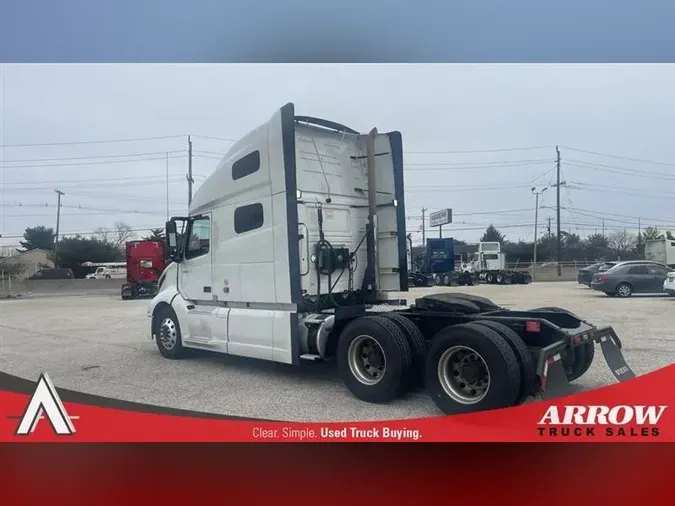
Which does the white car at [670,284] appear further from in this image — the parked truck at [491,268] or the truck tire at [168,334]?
the truck tire at [168,334]

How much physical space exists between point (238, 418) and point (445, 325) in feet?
5.86

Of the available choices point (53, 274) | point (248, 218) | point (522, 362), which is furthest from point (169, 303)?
point (522, 362)

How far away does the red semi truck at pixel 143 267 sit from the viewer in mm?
4496

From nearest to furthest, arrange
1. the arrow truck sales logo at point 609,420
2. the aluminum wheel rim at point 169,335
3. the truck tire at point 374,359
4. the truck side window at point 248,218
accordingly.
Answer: the arrow truck sales logo at point 609,420
the truck tire at point 374,359
the truck side window at point 248,218
the aluminum wheel rim at point 169,335

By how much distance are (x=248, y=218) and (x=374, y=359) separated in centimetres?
177

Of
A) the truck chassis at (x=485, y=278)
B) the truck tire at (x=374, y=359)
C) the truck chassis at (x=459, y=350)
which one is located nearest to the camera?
the truck chassis at (x=459, y=350)

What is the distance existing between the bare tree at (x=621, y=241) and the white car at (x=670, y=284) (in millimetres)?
437

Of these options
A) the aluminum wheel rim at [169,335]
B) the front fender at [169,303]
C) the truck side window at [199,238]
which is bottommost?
the aluminum wheel rim at [169,335]

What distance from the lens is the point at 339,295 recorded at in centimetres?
487

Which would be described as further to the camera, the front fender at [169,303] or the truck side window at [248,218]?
the front fender at [169,303]

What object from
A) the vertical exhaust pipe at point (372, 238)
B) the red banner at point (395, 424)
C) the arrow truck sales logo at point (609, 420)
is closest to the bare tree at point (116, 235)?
the red banner at point (395, 424)

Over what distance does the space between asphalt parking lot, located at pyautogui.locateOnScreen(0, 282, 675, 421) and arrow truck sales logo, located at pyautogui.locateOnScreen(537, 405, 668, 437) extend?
0.22m

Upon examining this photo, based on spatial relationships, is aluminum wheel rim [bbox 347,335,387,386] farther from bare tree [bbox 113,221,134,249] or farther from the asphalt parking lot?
bare tree [bbox 113,221,134,249]

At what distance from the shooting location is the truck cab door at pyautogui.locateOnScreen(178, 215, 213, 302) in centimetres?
520
